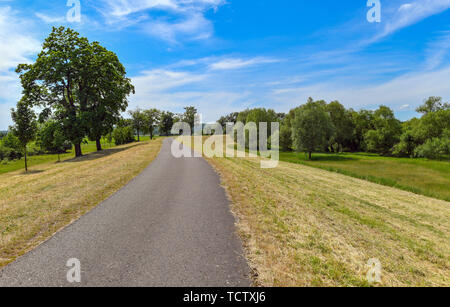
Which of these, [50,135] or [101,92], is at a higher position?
[101,92]

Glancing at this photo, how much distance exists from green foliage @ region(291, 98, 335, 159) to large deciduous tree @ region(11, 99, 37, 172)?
47.2 m

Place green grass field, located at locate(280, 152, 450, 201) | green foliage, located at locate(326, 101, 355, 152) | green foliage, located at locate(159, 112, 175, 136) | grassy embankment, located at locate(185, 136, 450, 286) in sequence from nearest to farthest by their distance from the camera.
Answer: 1. grassy embankment, located at locate(185, 136, 450, 286)
2. green grass field, located at locate(280, 152, 450, 201)
3. green foliage, located at locate(326, 101, 355, 152)
4. green foliage, located at locate(159, 112, 175, 136)

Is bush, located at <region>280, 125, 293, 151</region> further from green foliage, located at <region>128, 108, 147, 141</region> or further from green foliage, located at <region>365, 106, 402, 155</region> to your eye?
green foliage, located at <region>128, 108, 147, 141</region>

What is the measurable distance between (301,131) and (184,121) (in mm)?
65049

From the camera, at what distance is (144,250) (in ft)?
15.4

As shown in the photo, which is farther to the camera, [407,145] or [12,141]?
[407,145]

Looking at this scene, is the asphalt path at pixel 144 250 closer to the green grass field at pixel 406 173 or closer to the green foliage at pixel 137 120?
the green grass field at pixel 406 173

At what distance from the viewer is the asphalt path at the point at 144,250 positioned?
373 centimetres

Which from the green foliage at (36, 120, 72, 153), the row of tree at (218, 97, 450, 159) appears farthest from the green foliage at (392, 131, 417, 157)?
the green foliage at (36, 120, 72, 153)

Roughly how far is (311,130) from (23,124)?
50585mm

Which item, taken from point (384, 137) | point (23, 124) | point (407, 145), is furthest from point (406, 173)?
point (23, 124)

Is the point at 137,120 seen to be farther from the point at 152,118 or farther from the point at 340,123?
the point at 340,123

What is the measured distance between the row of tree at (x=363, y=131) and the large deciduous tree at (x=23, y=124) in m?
47.2

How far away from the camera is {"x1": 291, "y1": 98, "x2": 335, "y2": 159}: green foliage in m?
48.2
